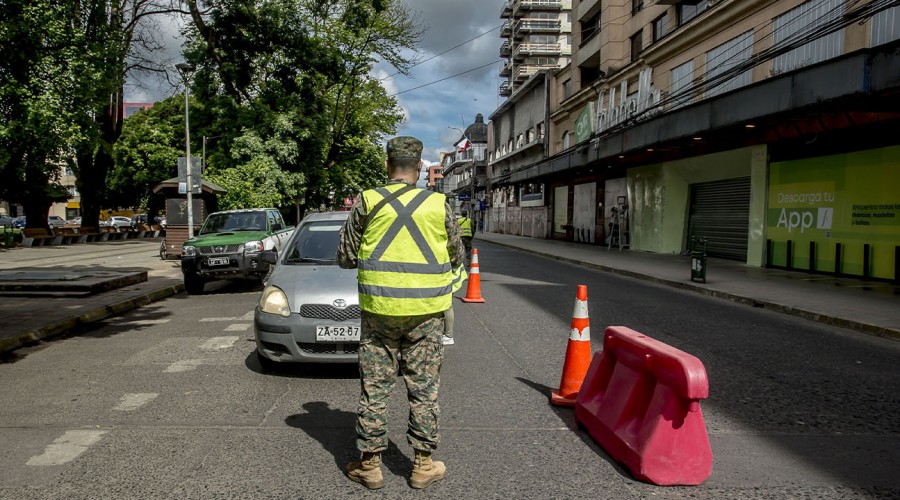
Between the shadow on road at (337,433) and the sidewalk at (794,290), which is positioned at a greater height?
the shadow on road at (337,433)

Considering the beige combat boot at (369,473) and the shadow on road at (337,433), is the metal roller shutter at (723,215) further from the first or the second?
the beige combat boot at (369,473)

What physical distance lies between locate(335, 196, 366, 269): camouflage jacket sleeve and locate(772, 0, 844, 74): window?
15127 millimetres

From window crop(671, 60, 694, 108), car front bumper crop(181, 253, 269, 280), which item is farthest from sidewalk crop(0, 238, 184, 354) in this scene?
window crop(671, 60, 694, 108)

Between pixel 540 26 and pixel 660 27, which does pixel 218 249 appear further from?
pixel 540 26

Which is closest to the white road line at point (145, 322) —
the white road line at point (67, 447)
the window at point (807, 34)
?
the white road line at point (67, 447)

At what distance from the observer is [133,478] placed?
11.0 ft

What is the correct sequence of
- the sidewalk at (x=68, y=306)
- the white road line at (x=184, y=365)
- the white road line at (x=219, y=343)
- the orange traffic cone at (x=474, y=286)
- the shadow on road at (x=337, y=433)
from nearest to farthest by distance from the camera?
the shadow on road at (x=337, y=433) < the white road line at (x=184, y=365) < the white road line at (x=219, y=343) < the sidewalk at (x=68, y=306) < the orange traffic cone at (x=474, y=286)

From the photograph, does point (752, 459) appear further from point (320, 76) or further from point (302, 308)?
point (320, 76)

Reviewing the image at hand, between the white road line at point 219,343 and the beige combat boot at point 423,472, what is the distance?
4393 mm

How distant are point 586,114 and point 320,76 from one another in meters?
11.5

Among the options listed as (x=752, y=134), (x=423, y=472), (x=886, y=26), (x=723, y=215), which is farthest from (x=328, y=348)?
(x=723, y=215)

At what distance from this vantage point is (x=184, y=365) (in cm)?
612

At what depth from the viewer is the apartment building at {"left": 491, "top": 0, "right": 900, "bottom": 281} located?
13.1 m

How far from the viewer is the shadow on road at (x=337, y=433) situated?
359 cm
